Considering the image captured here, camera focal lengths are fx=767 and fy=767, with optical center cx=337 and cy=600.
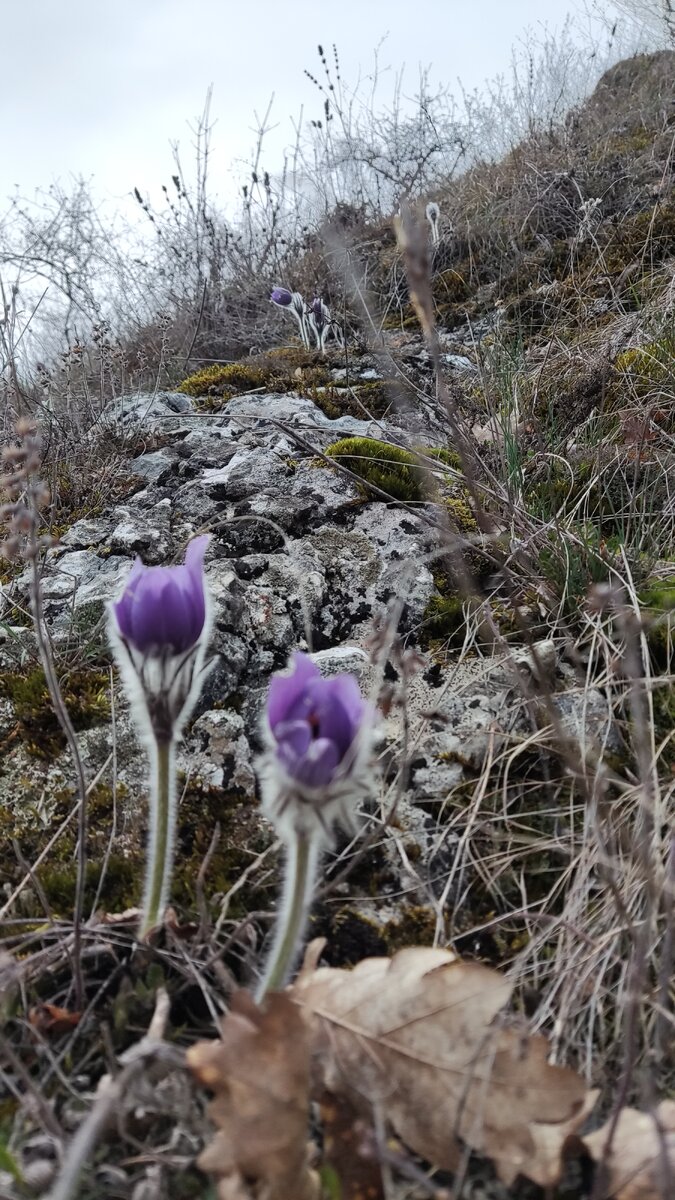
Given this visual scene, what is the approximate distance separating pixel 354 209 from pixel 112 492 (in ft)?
16.1

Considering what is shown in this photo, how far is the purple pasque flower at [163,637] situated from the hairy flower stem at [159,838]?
3 cm

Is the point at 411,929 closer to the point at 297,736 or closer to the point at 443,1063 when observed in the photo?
the point at 443,1063

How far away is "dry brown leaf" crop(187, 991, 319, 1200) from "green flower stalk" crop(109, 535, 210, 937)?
311 millimetres

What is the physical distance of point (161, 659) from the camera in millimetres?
1160

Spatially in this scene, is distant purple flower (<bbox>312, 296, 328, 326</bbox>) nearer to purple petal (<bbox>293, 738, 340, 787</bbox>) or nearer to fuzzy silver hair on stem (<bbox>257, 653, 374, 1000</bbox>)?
fuzzy silver hair on stem (<bbox>257, 653, 374, 1000</bbox>)

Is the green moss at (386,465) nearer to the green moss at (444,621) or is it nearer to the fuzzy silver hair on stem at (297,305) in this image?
the green moss at (444,621)

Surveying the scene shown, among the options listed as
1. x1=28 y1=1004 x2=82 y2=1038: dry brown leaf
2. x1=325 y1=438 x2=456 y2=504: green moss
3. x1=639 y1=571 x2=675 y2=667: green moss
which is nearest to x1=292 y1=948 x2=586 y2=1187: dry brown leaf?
x1=28 y1=1004 x2=82 y2=1038: dry brown leaf

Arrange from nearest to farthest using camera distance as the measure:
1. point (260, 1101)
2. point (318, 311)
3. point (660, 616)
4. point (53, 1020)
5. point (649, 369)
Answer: point (260, 1101)
point (53, 1020)
point (660, 616)
point (649, 369)
point (318, 311)

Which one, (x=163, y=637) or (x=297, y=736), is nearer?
(x=297, y=736)

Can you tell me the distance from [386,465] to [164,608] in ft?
4.97

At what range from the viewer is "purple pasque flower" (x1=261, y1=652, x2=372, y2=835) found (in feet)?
3.12

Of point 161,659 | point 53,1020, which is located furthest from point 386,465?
point 53,1020

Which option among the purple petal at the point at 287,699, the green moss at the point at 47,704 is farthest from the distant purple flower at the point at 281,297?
the purple petal at the point at 287,699

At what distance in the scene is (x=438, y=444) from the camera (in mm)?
2891
